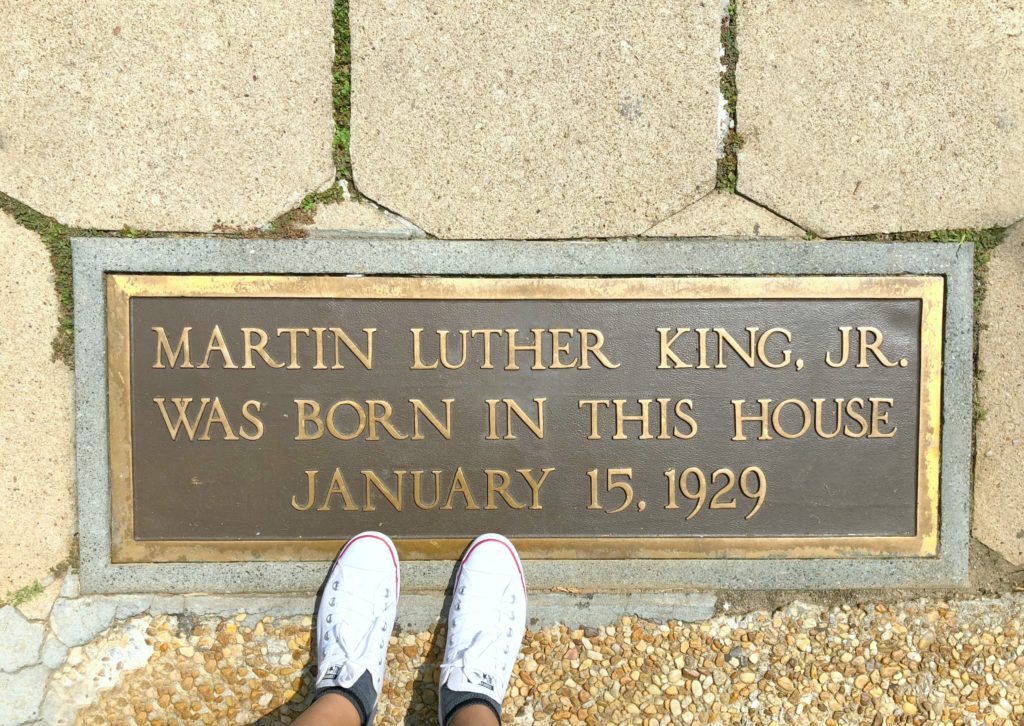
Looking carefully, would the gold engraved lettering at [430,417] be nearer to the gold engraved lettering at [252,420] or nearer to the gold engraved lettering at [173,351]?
the gold engraved lettering at [252,420]

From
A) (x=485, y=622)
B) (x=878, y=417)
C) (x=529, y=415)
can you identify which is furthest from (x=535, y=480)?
(x=878, y=417)

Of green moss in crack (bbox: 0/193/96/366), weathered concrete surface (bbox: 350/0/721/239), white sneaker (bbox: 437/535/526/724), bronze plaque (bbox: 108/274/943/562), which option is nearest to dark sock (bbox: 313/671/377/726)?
white sneaker (bbox: 437/535/526/724)

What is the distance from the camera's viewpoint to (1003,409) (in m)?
2.40

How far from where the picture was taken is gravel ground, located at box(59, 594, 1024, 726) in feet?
7.68

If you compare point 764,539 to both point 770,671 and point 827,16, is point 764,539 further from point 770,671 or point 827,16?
point 827,16

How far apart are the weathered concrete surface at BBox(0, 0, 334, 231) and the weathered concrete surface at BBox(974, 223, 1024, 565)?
254 cm

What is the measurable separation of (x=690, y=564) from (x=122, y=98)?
269cm

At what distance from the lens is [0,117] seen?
92.0 inches

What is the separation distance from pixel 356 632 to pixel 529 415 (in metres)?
0.99

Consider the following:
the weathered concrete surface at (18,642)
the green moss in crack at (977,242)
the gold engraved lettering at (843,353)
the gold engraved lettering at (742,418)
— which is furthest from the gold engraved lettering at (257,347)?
the green moss in crack at (977,242)

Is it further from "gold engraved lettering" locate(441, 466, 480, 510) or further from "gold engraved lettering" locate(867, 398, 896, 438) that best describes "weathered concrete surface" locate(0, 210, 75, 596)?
"gold engraved lettering" locate(867, 398, 896, 438)

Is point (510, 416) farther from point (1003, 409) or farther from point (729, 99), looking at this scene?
point (1003, 409)

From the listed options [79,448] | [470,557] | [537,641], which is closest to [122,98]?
[79,448]

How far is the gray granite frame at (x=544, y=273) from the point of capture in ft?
7.66
